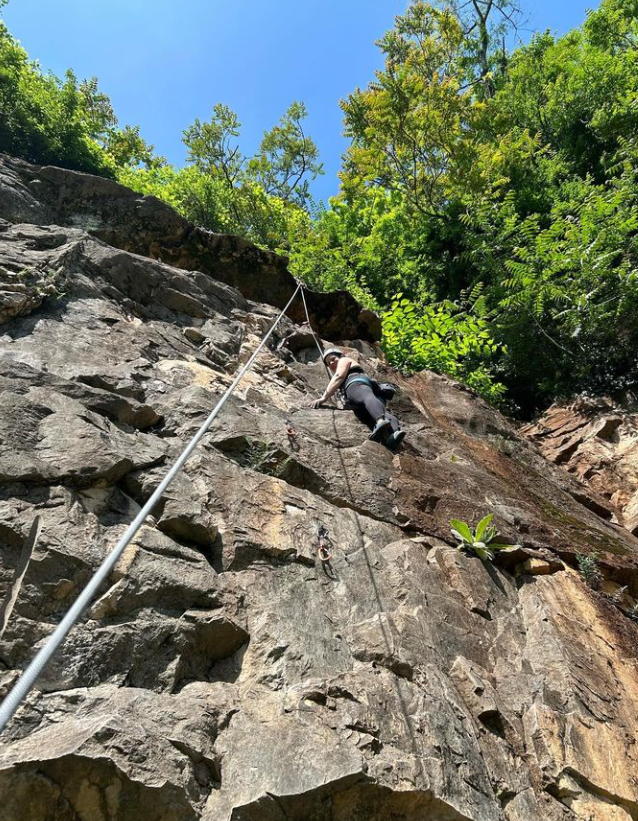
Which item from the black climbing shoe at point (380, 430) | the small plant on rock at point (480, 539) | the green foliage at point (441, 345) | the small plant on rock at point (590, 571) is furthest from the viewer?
the green foliage at point (441, 345)

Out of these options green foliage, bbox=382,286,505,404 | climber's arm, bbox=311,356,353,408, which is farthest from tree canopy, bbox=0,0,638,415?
climber's arm, bbox=311,356,353,408

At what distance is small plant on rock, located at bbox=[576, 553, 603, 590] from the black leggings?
207cm

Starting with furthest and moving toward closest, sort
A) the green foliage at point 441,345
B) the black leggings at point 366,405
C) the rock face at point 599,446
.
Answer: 1. the green foliage at point 441,345
2. the rock face at point 599,446
3. the black leggings at point 366,405

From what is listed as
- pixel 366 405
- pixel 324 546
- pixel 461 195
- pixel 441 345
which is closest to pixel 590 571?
pixel 324 546

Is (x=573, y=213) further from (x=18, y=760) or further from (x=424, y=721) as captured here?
(x=18, y=760)

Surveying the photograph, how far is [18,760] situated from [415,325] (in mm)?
8738

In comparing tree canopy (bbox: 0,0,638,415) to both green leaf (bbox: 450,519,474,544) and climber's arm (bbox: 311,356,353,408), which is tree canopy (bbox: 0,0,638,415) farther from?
green leaf (bbox: 450,519,474,544)

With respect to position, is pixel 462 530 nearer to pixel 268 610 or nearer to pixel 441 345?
pixel 268 610

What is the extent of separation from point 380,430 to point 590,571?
221cm

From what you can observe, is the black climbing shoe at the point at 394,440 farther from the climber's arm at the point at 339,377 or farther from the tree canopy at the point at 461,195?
the tree canopy at the point at 461,195

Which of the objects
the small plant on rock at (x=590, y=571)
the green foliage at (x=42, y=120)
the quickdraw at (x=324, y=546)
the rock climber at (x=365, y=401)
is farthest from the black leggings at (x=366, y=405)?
the green foliage at (x=42, y=120)

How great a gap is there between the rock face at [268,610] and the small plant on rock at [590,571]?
0.33ft

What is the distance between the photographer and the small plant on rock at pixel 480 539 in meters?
4.39

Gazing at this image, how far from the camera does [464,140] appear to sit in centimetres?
1160
